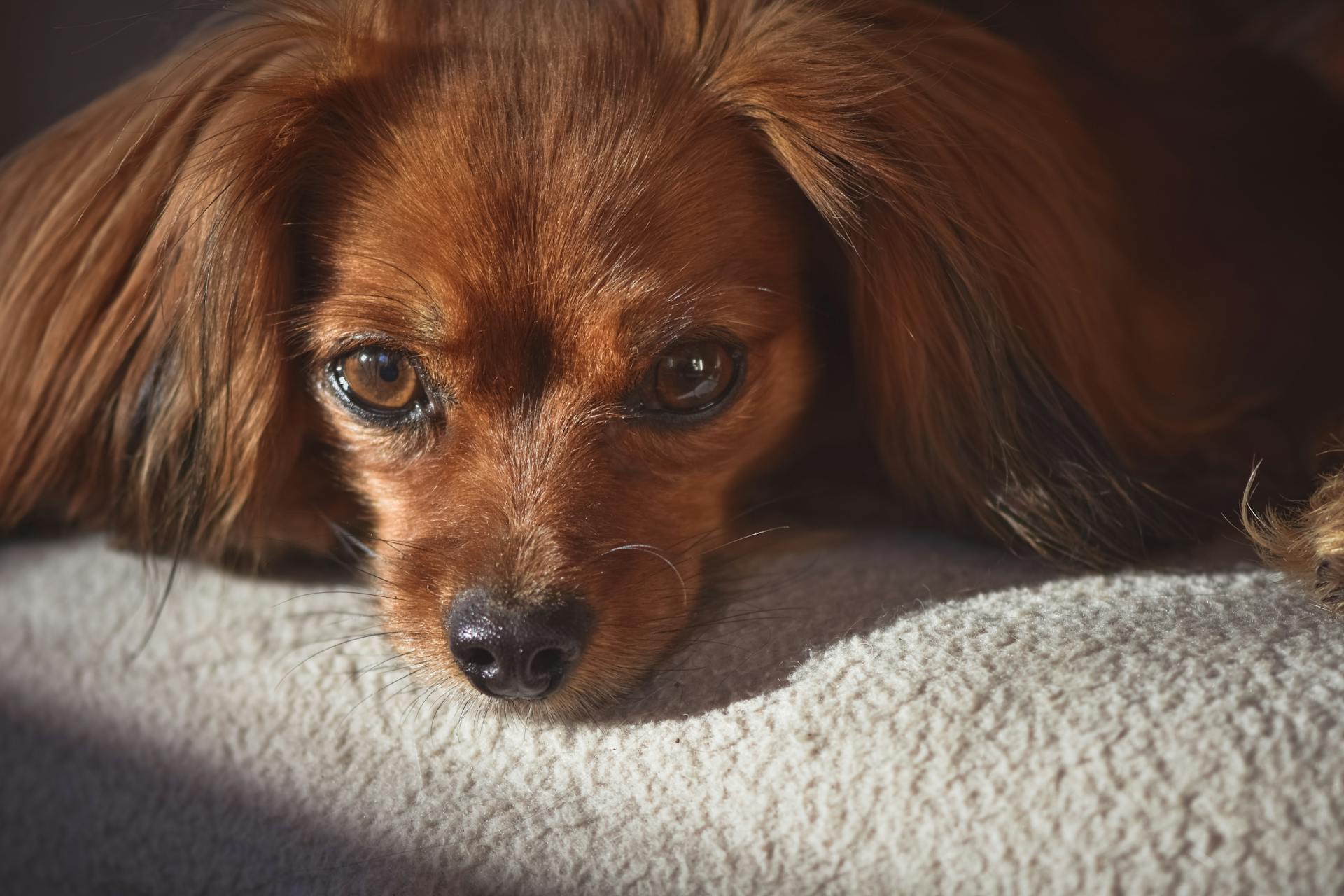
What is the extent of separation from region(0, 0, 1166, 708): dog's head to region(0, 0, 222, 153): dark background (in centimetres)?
82

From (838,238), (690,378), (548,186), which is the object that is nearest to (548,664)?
(690,378)

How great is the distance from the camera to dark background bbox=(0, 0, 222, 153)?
208 centimetres

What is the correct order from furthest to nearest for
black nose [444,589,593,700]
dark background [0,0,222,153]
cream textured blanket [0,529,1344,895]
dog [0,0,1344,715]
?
dark background [0,0,222,153] < dog [0,0,1344,715] < black nose [444,589,593,700] < cream textured blanket [0,529,1344,895]

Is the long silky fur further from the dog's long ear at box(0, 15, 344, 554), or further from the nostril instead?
the nostril

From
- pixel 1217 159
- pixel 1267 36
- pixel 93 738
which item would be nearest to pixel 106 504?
pixel 93 738

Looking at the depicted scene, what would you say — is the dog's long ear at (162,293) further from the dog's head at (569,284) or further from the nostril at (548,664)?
the nostril at (548,664)

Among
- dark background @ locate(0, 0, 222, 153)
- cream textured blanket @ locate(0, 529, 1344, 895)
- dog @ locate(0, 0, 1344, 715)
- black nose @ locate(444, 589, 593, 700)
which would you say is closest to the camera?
cream textured blanket @ locate(0, 529, 1344, 895)

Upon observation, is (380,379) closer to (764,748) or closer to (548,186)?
(548,186)

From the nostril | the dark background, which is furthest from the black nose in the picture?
the dark background

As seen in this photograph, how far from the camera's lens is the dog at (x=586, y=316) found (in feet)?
3.91

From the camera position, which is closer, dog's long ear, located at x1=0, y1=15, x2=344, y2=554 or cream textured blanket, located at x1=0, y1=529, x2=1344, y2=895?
cream textured blanket, located at x1=0, y1=529, x2=1344, y2=895

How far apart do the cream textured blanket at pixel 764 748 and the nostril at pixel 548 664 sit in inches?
2.8

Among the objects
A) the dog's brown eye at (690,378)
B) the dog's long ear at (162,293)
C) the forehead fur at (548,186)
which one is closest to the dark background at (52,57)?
the dog's long ear at (162,293)

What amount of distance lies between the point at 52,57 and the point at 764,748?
1.98 m
